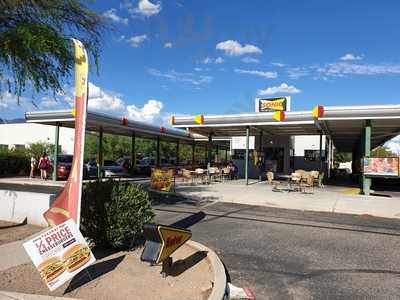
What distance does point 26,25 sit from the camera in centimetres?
843

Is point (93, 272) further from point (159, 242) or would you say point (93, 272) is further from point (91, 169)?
point (91, 169)

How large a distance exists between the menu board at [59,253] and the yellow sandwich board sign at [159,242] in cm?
83

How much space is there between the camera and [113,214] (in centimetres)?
675

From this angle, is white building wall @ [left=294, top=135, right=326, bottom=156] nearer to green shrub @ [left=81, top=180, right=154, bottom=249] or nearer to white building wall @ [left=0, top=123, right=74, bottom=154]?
white building wall @ [left=0, top=123, right=74, bottom=154]

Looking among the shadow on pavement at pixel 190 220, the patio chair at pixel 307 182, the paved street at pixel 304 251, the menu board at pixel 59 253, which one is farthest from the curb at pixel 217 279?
the patio chair at pixel 307 182

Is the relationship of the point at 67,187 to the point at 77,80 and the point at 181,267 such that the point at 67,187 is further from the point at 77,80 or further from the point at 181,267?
the point at 181,267

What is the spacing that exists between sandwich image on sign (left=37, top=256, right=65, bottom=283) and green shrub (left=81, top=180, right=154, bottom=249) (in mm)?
1488

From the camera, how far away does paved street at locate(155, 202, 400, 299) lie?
577 cm

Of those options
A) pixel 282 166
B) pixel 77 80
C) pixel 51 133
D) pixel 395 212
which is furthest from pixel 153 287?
pixel 51 133

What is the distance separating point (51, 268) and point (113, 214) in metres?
1.69

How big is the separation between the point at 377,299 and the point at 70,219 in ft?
14.1

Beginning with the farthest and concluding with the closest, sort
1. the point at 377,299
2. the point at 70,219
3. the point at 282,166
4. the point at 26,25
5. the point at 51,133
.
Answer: the point at 51,133 < the point at 282,166 < the point at 26,25 < the point at 70,219 < the point at 377,299

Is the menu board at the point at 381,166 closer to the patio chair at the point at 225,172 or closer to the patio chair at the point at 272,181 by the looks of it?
the patio chair at the point at 272,181

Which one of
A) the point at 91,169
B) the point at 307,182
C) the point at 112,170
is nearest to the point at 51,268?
the point at 307,182
